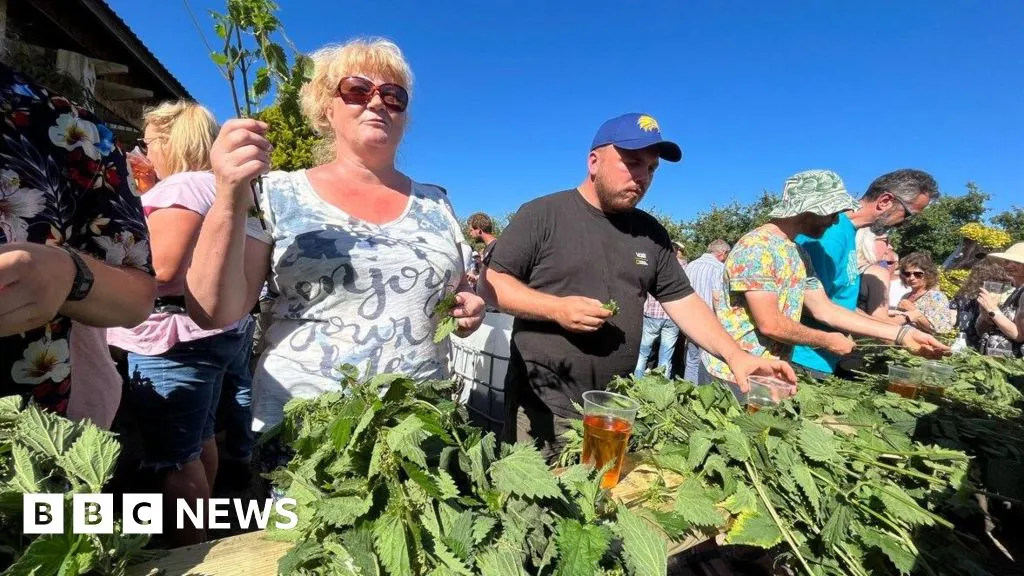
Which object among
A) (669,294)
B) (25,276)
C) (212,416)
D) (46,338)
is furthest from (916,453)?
(212,416)

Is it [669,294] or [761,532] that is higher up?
[669,294]

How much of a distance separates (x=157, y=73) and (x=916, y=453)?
11.2 metres

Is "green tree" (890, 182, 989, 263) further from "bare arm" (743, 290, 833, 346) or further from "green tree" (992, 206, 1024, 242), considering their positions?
"bare arm" (743, 290, 833, 346)

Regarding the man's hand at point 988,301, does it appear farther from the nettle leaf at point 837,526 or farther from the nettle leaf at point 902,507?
the nettle leaf at point 837,526

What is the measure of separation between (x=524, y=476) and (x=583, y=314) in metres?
1.19

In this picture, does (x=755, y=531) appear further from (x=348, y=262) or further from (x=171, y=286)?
(x=171, y=286)

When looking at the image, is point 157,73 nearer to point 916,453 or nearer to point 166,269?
point 166,269

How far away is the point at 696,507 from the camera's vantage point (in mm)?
1262

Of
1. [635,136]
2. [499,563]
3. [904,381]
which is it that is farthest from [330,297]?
[904,381]

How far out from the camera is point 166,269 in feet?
5.67

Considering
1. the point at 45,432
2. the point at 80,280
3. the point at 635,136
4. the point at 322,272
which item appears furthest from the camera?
the point at 635,136

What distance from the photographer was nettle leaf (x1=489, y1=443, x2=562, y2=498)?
0.95 metres

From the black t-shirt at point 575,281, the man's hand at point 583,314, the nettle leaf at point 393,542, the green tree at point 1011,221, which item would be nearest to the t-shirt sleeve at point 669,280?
the black t-shirt at point 575,281

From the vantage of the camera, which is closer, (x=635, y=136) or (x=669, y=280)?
(x=635, y=136)
